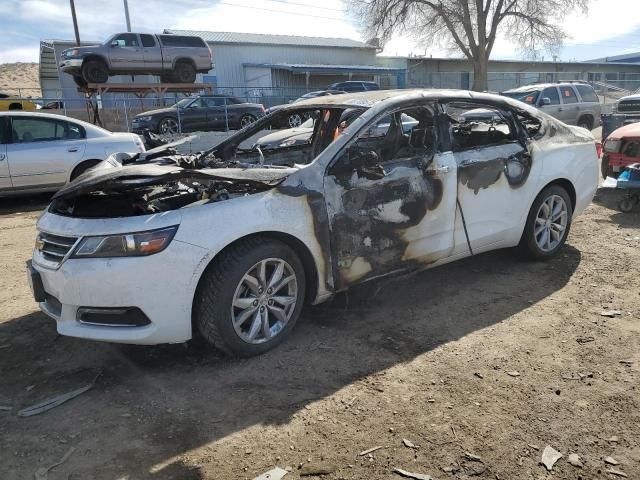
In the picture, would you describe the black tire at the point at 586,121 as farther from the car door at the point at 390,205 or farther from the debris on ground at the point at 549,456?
the debris on ground at the point at 549,456

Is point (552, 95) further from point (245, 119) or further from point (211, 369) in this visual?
point (211, 369)

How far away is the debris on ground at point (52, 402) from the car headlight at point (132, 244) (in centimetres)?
79

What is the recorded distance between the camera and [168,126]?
1694 cm

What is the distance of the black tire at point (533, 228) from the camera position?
4660 mm

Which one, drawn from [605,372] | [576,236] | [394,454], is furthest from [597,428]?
[576,236]

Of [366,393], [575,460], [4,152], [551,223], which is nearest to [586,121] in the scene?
[551,223]

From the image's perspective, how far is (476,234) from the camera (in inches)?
167

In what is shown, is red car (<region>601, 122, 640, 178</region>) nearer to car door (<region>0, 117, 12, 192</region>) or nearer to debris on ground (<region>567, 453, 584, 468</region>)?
debris on ground (<region>567, 453, 584, 468</region>)

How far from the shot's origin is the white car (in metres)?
A: 7.93

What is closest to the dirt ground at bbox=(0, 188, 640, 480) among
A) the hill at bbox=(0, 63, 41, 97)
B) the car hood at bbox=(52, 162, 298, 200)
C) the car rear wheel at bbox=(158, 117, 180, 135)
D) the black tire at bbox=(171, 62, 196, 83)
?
the car hood at bbox=(52, 162, 298, 200)

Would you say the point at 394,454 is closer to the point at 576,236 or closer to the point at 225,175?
the point at 225,175

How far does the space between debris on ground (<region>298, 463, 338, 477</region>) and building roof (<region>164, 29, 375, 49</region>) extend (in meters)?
37.0

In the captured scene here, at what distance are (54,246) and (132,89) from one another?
63.3 ft

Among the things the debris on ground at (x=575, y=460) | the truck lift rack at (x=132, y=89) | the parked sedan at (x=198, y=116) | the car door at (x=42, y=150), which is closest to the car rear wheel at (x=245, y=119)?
the parked sedan at (x=198, y=116)
